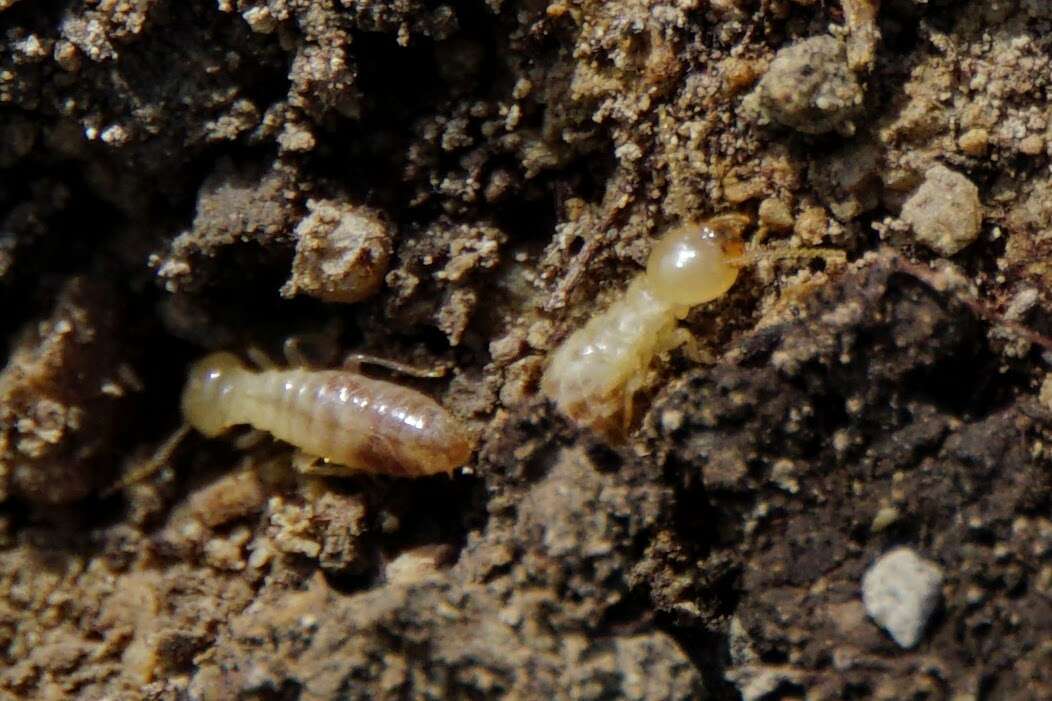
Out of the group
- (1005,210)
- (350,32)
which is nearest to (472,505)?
(350,32)

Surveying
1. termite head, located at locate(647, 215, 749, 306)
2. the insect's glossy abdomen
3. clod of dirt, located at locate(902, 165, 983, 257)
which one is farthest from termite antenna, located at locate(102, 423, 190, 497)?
clod of dirt, located at locate(902, 165, 983, 257)

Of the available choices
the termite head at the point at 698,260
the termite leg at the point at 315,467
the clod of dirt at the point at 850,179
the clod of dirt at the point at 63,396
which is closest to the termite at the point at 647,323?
the termite head at the point at 698,260

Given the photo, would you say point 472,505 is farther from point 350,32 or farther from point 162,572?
point 350,32

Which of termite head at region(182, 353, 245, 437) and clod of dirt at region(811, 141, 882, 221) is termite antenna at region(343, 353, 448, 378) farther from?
clod of dirt at region(811, 141, 882, 221)

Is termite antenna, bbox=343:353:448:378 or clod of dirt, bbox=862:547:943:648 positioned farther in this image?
termite antenna, bbox=343:353:448:378

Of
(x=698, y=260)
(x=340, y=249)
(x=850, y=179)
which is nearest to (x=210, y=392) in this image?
(x=340, y=249)

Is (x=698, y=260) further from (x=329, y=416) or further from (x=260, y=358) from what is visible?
(x=260, y=358)
